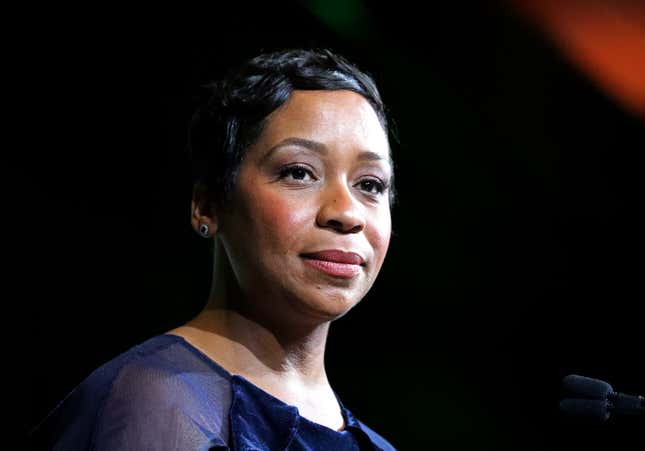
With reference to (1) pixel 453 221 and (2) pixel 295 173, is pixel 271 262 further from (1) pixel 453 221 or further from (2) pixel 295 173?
(1) pixel 453 221

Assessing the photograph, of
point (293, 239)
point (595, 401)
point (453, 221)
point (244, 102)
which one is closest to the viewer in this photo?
point (595, 401)

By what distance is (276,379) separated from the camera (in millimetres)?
1847

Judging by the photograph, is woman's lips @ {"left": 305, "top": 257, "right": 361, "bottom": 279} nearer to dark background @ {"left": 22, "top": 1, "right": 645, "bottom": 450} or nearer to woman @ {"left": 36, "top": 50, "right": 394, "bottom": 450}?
woman @ {"left": 36, "top": 50, "right": 394, "bottom": 450}

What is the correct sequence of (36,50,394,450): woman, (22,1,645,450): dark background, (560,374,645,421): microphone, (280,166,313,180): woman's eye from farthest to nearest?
(22,1,645,450): dark background, (280,166,313,180): woman's eye, (36,50,394,450): woman, (560,374,645,421): microphone

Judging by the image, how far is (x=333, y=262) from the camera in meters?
1.78

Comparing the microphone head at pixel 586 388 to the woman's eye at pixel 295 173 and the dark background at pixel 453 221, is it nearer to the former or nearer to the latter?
the woman's eye at pixel 295 173

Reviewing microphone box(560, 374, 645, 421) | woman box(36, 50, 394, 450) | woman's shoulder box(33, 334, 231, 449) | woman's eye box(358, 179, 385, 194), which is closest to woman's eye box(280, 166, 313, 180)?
woman box(36, 50, 394, 450)

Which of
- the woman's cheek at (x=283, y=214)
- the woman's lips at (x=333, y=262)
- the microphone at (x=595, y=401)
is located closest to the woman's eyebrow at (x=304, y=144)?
the woman's cheek at (x=283, y=214)

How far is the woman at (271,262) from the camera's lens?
1.68 metres

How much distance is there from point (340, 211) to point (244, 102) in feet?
1.04

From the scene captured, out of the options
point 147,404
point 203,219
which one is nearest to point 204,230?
point 203,219

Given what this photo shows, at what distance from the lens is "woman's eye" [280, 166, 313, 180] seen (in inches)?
71.5

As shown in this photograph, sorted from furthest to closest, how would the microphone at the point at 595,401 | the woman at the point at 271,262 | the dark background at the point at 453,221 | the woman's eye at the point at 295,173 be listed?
the dark background at the point at 453,221 < the woman's eye at the point at 295,173 < the woman at the point at 271,262 < the microphone at the point at 595,401

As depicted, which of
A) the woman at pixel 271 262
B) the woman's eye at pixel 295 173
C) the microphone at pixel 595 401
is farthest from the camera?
the woman's eye at pixel 295 173
